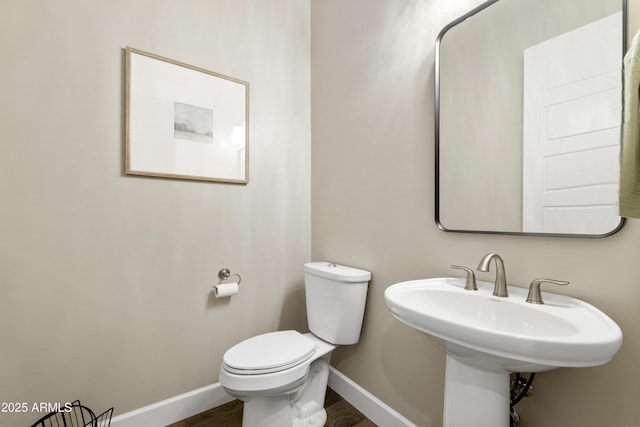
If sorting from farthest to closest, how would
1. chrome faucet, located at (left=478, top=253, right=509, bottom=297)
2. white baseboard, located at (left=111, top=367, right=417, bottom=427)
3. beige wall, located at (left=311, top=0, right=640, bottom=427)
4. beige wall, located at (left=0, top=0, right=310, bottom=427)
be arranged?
white baseboard, located at (left=111, top=367, right=417, bottom=427) → beige wall, located at (left=0, top=0, right=310, bottom=427) → chrome faucet, located at (left=478, top=253, right=509, bottom=297) → beige wall, located at (left=311, top=0, right=640, bottom=427)

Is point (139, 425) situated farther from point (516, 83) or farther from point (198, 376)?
point (516, 83)

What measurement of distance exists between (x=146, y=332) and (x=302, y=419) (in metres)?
0.86

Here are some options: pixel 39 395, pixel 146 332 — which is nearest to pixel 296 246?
pixel 146 332

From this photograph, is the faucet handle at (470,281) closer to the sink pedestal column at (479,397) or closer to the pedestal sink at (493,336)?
the pedestal sink at (493,336)

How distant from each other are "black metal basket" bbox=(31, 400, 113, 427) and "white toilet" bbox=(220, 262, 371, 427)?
613mm

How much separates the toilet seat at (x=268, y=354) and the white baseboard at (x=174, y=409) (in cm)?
47

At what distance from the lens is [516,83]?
3.34 ft

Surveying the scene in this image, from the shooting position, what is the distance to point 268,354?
4.24ft

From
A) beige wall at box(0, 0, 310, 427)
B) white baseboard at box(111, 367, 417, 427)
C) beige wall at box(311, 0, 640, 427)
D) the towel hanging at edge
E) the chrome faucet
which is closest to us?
the towel hanging at edge

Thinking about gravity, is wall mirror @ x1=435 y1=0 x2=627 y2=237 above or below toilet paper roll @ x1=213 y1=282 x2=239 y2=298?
above

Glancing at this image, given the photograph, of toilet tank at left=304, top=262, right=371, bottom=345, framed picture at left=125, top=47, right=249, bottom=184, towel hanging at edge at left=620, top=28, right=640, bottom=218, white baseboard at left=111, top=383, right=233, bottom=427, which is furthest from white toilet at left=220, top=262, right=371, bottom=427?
towel hanging at edge at left=620, top=28, right=640, bottom=218

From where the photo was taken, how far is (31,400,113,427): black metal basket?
1.24 metres

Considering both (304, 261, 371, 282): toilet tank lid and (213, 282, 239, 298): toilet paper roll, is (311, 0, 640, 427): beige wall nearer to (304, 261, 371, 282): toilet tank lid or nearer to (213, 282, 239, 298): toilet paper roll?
A: (304, 261, 371, 282): toilet tank lid

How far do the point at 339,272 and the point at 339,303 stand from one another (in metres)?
0.15
